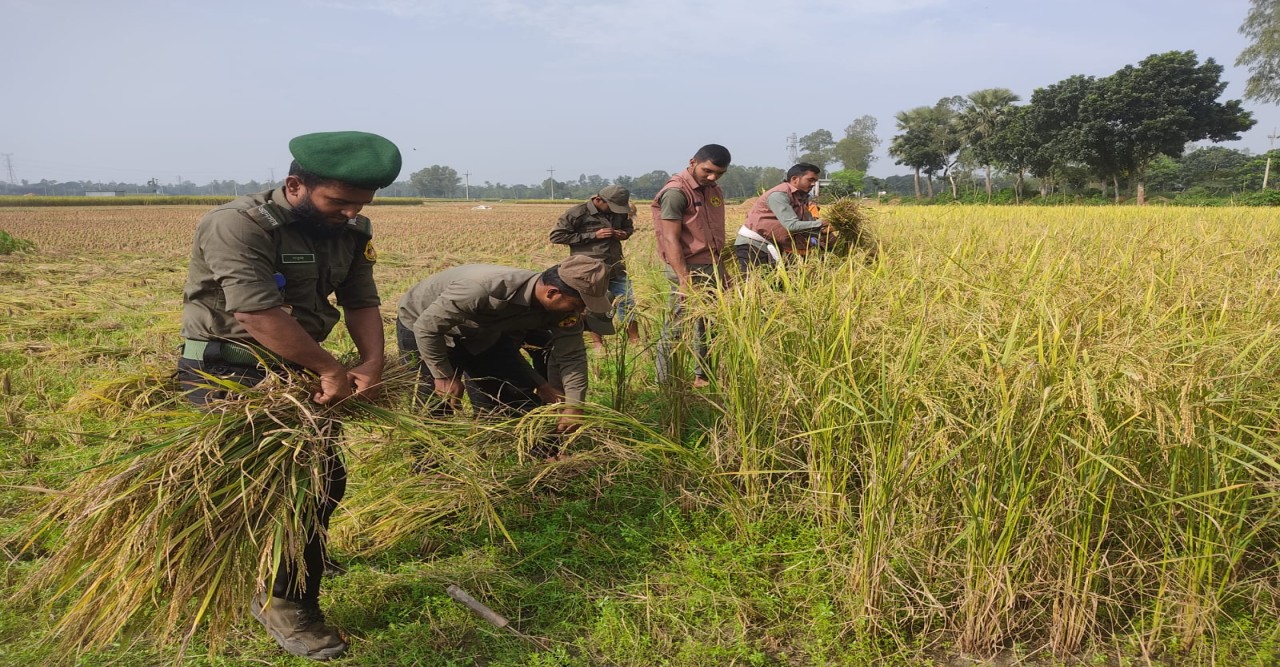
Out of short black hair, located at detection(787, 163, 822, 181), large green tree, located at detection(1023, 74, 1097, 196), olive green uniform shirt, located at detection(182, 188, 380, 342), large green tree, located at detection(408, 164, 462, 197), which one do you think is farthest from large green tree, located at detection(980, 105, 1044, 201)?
large green tree, located at detection(408, 164, 462, 197)

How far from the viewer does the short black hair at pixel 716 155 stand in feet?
14.1

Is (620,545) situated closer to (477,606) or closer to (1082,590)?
(477,606)

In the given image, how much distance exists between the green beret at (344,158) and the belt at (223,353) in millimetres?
576

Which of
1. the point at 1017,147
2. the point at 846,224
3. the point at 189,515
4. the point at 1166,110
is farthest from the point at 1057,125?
the point at 189,515

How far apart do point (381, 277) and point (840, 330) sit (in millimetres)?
8759

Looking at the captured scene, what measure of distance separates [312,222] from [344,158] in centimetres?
24

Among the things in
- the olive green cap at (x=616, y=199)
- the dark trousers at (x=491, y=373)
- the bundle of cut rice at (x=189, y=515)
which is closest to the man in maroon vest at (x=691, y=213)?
the olive green cap at (x=616, y=199)

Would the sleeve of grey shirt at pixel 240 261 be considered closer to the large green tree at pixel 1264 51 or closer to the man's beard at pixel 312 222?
the man's beard at pixel 312 222

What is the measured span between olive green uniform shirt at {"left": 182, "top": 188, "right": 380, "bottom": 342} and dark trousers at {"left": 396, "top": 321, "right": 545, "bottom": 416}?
2.48ft

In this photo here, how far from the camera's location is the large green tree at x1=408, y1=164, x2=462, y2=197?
10525 centimetres

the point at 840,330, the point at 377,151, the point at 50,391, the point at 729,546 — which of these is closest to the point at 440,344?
the point at 377,151

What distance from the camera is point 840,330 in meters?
2.45

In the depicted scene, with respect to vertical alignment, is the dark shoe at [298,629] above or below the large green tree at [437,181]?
below

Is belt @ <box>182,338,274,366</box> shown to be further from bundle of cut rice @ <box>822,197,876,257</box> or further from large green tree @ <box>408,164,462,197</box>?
A: large green tree @ <box>408,164,462,197</box>
